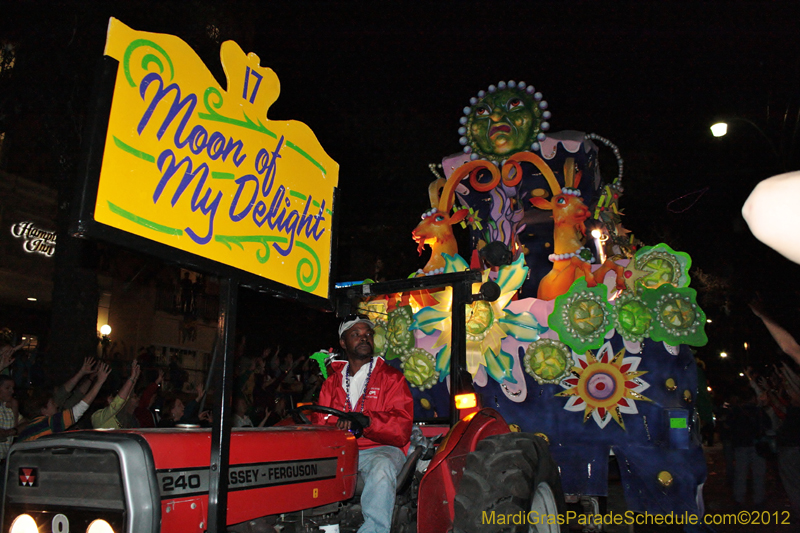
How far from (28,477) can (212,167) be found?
1.56 meters

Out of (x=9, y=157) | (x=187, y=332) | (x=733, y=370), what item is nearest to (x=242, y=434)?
(x=9, y=157)

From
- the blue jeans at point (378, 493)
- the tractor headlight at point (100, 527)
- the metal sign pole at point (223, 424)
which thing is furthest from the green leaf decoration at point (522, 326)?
the tractor headlight at point (100, 527)

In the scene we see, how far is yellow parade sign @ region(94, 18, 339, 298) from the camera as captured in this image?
1859 millimetres

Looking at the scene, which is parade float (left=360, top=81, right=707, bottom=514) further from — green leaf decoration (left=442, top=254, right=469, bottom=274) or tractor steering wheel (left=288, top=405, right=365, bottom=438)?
tractor steering wheel (left=288, top=405, right=365, bottom=438)

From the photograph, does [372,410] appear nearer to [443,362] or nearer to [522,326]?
[443,362]

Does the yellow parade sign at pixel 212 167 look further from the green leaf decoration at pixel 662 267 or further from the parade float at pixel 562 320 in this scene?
the green leaf decoration at pixel 662 267

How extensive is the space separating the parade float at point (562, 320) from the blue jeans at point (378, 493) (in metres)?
1.52

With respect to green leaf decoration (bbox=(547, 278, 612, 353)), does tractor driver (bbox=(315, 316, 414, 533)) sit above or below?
below

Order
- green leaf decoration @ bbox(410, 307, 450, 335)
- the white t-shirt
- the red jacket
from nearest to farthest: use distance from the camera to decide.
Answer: the red jacket < the white t-shirt < green leaf decoration @ bbox(410, 307, 450, 335)

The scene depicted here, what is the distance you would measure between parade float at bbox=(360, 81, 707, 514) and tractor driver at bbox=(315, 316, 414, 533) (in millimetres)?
1093

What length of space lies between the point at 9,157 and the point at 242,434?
1482 centimetres

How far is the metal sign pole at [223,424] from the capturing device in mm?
2098

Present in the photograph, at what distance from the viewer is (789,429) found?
6613 mm

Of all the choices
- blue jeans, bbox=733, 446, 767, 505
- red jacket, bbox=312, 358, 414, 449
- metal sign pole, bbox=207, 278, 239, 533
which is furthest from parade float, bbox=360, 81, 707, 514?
blue jeans, bbox=733, 446, 767, 505
